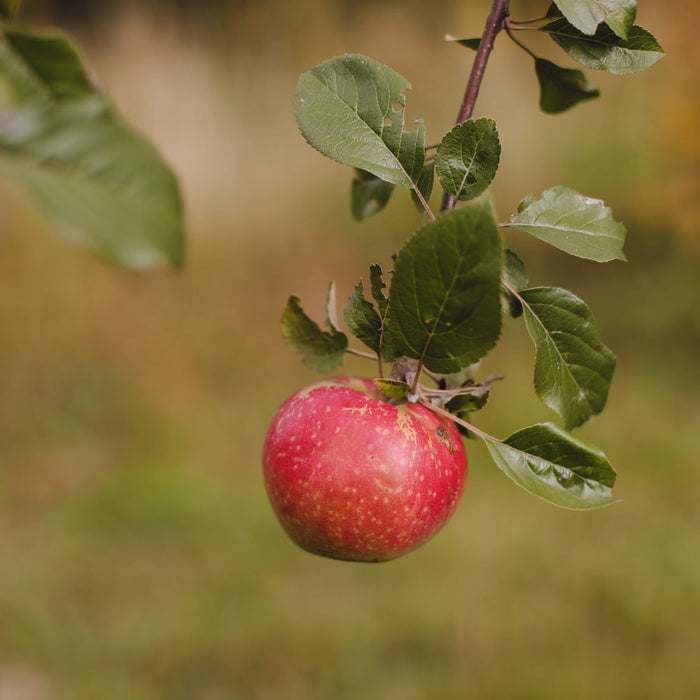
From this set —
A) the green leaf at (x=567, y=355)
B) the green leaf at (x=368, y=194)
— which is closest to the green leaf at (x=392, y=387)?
the green leaf at (x=567, y=355)

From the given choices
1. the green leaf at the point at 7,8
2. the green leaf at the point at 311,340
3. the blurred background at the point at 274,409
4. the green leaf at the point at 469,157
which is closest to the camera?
the green leaf at the point at 7,8

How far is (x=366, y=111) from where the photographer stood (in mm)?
622

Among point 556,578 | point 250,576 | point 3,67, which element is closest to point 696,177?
point 556,578

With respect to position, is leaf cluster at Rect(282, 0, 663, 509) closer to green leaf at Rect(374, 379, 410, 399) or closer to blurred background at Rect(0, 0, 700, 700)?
green leaf at Rect(374, 379, 410, 399)

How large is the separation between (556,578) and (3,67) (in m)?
1.95

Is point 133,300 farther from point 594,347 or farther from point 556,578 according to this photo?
point 594,347

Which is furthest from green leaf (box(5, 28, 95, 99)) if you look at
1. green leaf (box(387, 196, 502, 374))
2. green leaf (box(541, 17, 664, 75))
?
green leaf (box(541, 17, 664, 75))

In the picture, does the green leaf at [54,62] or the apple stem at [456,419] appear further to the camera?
the apple stem at [456,419]

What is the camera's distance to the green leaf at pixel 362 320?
617 millimetres

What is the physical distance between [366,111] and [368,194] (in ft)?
0.56

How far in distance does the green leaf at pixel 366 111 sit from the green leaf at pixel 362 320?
0.10 metres

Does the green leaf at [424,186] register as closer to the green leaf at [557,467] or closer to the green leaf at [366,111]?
the green leaf at [366,111]

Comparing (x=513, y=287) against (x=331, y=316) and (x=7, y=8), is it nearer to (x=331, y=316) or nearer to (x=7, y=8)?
(x=331, y=316)

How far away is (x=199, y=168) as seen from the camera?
329 cm
